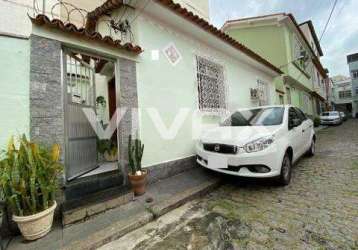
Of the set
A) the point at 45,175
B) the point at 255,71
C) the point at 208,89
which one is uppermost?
the point at 255,71

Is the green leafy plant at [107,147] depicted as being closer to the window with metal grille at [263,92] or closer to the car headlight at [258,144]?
the car headlight at [258,144]

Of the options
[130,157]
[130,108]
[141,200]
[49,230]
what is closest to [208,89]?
[130,108]

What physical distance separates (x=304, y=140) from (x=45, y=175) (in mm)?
5822

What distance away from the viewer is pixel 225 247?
7.22 feet

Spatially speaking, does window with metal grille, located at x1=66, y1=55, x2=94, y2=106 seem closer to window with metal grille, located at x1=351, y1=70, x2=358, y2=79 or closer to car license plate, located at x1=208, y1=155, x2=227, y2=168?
car license plate, located at x1=208, y1=155, x2=227, y2=168

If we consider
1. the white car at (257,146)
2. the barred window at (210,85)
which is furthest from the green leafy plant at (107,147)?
the barred window at (210,85)

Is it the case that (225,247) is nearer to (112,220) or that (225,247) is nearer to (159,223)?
(159,223)

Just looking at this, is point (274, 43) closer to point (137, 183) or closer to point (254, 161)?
point (254, 161)

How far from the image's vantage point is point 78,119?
3.64 metres

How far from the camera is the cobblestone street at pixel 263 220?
2.26 m

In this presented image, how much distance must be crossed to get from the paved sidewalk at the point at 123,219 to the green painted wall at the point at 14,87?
55.5 inches

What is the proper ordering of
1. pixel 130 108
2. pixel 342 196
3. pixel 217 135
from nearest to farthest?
pixel 342 196 < pixel 130 108 < pixel 217 135

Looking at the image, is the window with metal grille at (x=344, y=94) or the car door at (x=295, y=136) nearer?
the car door at (x=295, y=136)

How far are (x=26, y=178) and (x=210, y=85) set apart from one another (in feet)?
17.0
